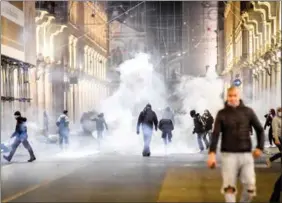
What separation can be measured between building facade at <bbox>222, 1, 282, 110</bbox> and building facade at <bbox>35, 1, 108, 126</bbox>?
8455 millimetres

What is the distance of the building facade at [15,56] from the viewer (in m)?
24.6

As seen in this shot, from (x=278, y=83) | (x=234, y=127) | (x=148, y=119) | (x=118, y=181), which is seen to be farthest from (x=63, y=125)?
(x=234, y=127)

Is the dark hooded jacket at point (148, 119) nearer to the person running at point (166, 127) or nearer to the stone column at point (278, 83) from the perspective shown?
the person running at point (166, 127)

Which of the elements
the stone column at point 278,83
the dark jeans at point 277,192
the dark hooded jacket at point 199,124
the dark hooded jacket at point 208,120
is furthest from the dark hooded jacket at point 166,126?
the dark jeans at point 277,192

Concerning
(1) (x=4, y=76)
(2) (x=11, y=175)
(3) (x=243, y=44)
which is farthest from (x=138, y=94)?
(2) (x=11, y=175)

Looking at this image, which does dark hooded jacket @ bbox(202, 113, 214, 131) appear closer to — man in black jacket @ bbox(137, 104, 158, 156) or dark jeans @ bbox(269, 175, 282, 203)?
man in black jacket @ bbox(137, 104, 158, 156)

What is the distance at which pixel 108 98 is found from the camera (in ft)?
208

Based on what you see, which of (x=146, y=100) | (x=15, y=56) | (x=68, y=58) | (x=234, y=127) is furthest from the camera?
(x=146, y=100)

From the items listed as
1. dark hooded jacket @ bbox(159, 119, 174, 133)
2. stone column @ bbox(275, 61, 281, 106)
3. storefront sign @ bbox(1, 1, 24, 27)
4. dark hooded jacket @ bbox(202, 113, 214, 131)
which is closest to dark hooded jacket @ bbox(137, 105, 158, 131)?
dark hooded jacket @ bbox(159, 119, 174, 133)

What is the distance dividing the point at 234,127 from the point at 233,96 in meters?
0.37

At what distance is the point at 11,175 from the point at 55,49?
26924 mm

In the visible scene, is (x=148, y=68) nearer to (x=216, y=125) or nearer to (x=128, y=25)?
(x=128, y=25)

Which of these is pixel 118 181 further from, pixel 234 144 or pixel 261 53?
pixel 261 53

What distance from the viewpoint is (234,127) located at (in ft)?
24.4
